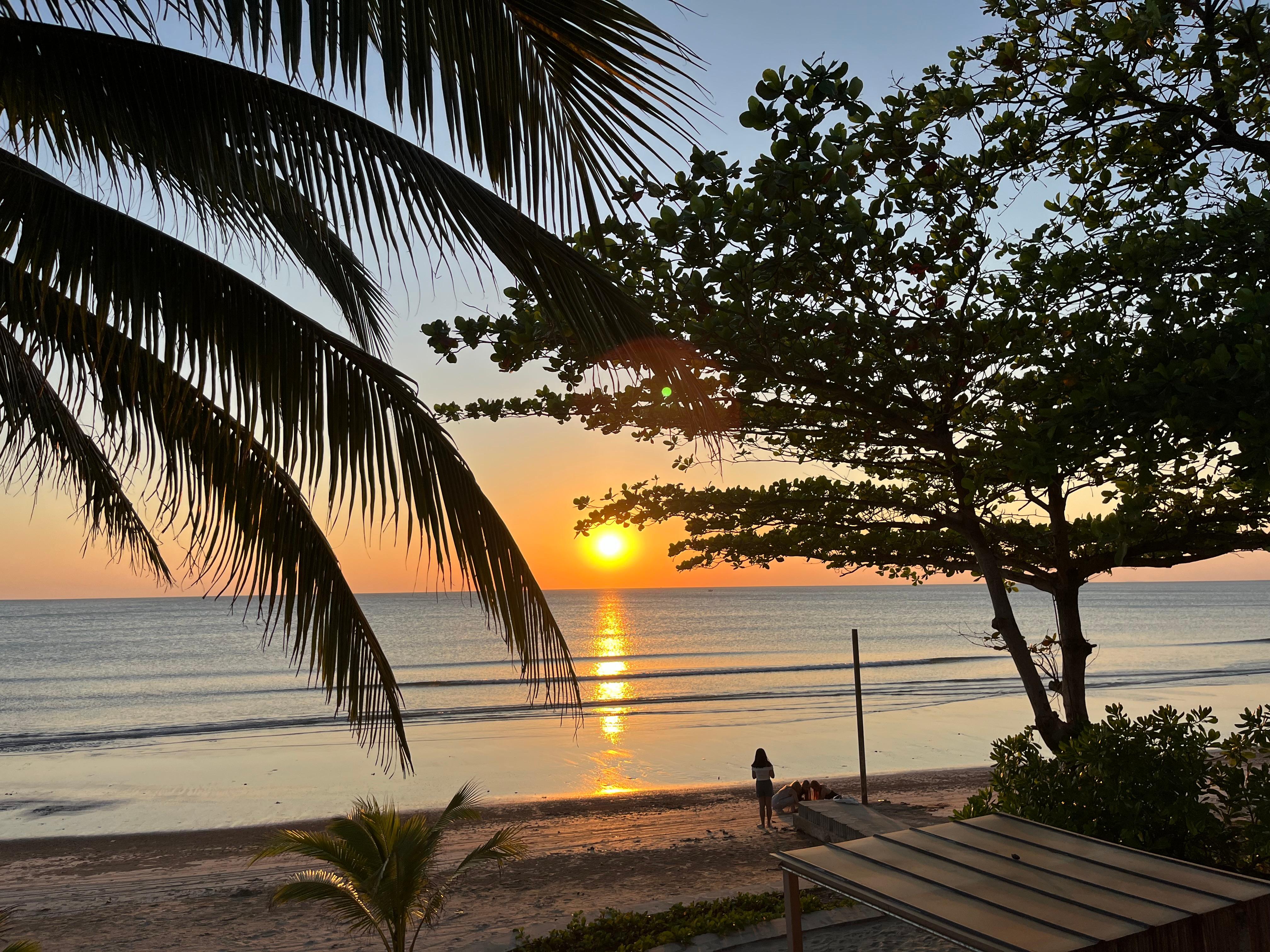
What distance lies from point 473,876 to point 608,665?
122 ft

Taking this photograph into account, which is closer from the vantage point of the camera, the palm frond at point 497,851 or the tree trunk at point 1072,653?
the palm frond at point 497,851

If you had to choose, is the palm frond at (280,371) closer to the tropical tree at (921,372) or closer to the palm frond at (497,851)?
the tropical tree at (921,372)

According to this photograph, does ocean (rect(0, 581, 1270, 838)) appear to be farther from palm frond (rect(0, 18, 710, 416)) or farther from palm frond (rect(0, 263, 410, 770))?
palm frond (rect(0, 18, 710, 416))

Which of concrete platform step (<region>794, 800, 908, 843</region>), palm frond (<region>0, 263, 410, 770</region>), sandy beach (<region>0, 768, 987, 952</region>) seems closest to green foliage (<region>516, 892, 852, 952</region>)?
sandy beach (<region>0, 768, 987, 952</region>)

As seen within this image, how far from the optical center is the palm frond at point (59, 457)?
3.12 m

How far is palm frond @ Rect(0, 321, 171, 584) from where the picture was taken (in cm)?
312

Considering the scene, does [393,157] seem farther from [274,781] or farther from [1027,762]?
[274,781]

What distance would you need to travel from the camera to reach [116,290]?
2471 millimetres

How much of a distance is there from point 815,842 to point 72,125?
9666 millimetres

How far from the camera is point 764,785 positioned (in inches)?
458

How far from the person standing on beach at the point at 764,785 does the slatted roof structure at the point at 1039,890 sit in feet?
26.0

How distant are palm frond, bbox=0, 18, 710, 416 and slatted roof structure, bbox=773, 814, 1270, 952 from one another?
202 cm

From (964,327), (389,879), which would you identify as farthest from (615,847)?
(964,327)

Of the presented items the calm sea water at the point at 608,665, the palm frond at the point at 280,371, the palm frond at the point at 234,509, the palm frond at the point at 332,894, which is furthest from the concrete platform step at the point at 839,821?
the palm frond at the point at 280,371
